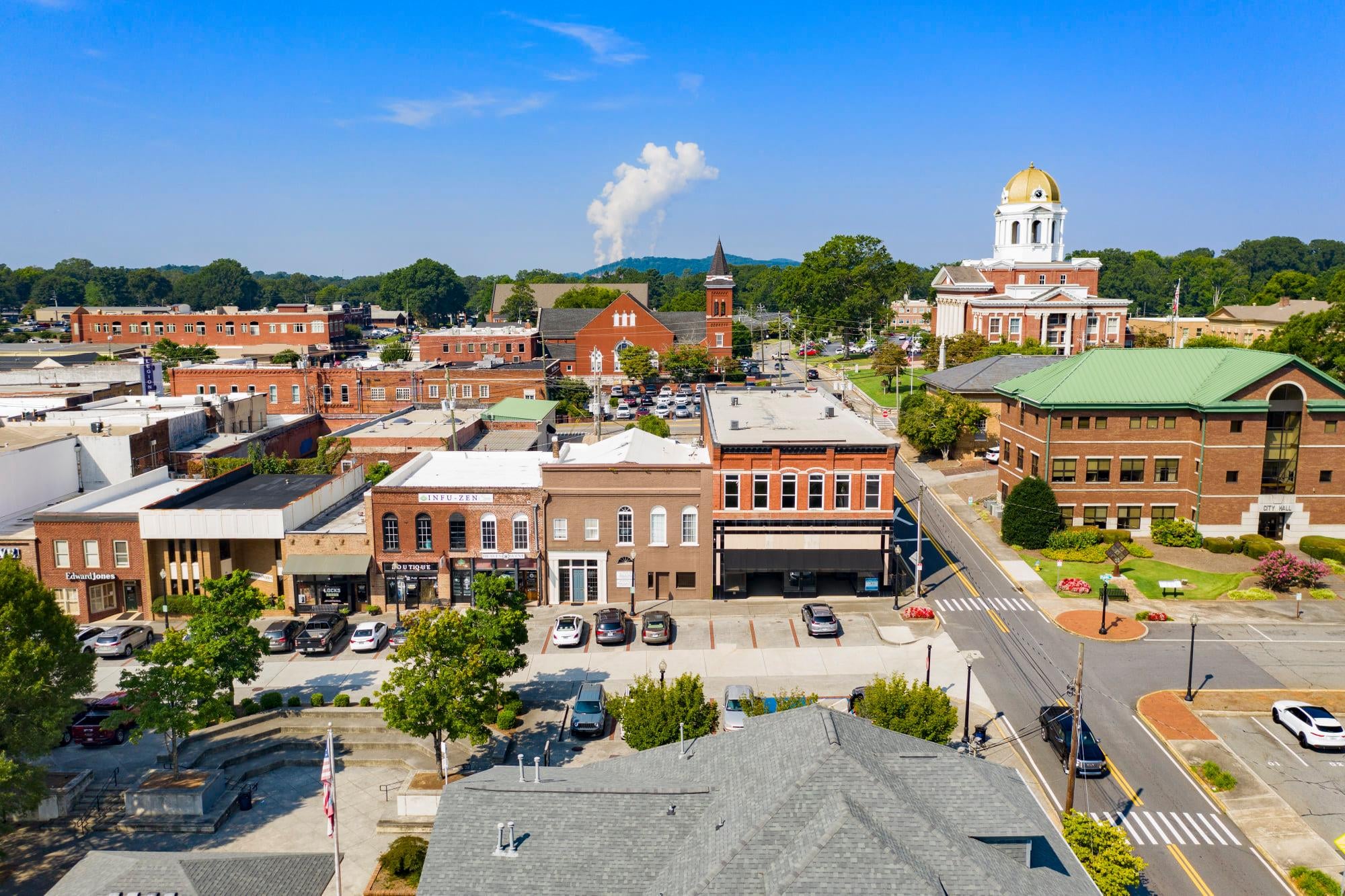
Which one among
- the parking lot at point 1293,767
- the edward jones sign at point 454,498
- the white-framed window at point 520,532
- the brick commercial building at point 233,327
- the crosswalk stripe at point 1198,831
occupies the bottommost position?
the crosswalk stripe at point 1198,831

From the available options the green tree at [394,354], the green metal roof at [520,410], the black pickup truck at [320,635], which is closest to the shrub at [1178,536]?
the green metal roof at [520,410]

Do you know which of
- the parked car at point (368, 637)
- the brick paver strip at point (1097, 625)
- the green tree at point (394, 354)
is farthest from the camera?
the green tree at point (394, 354)

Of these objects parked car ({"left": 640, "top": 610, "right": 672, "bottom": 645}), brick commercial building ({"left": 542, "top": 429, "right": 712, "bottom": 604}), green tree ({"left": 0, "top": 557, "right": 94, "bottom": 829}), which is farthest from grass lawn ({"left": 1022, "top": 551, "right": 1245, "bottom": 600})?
green tree ({"left": 0, "top": 557, "right": 94, "bottom": 829})

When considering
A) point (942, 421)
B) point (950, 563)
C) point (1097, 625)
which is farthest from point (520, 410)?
point (1097, 625)

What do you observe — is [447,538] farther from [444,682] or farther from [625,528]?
[444,682]

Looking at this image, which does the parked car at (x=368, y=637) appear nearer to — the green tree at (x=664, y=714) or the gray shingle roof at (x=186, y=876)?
the gray shingle roof at (x=186, y=876)

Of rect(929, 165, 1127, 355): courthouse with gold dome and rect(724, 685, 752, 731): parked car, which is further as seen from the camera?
rect(929, 165, 1127, 355): courthouse with gold dome

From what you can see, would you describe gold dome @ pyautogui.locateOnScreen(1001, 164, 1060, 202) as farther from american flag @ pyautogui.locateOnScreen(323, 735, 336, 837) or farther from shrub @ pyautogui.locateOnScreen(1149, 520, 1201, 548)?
american flag @ pyautogui.locateOnScreen(323, 735, 336, 837)
